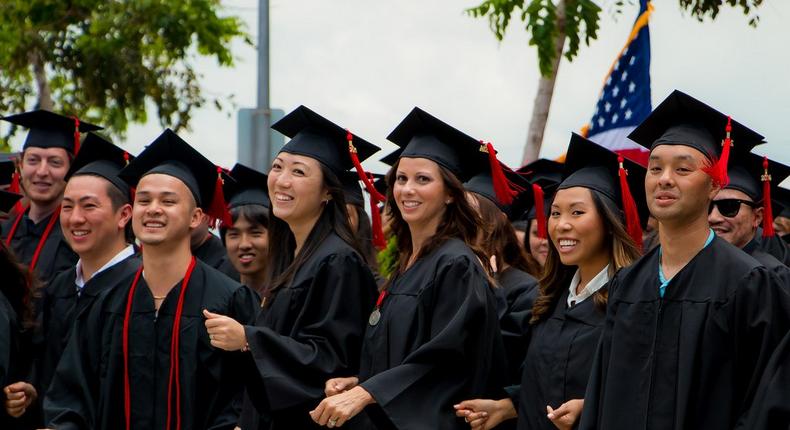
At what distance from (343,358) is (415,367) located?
672mm

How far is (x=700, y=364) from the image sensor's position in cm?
480

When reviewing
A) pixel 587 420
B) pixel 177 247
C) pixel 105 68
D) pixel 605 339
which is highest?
pixel 105 68

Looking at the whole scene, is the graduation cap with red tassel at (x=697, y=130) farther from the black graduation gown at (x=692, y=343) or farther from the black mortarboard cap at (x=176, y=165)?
the black mortarboard cap at (x=176, y=165)

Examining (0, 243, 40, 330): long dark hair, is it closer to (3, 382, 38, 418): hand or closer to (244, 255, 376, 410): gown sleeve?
(3, 382, 38, 418): hand

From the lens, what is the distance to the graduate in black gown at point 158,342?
6.38 meters

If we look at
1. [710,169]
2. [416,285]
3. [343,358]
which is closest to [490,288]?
[416,285]

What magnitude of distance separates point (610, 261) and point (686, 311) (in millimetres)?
916

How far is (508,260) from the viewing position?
7.34 metres

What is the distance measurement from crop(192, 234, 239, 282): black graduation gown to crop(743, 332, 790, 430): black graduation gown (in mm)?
4571

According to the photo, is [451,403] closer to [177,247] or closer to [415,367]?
[415,367]

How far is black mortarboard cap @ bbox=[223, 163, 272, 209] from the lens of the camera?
846 centimetres

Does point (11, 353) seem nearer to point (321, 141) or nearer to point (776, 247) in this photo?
point (321, 141)

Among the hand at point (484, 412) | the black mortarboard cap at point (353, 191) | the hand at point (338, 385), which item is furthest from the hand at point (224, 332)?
the black mortarboard cap at point (353, 191)

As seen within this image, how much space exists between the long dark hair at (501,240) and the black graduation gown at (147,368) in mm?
1462
